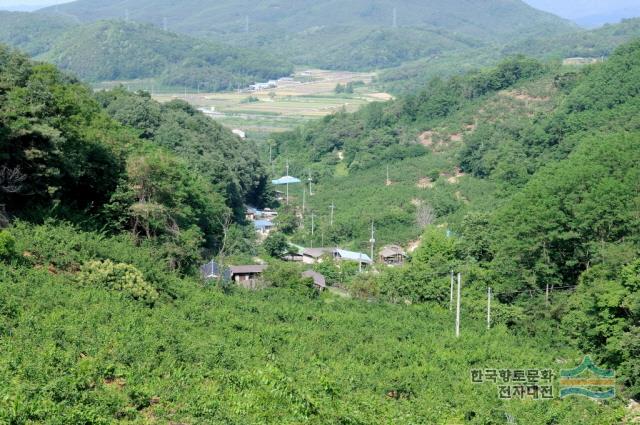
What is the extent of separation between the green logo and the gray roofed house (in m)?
12.6

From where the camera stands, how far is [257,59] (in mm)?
134500

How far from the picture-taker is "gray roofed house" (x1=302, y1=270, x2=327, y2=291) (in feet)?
Answer: 95.7

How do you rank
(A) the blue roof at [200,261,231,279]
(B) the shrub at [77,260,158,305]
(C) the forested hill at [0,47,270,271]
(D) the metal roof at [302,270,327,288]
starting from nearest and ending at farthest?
(B) the shrub at [77,260,158,305]
(C) the forested hill at [0,47,270,271]
(A) the blue roof at [200,261,231,279]
(D) the metal roof at [302,270,327,288]

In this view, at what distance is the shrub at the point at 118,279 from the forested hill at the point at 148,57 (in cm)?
9891

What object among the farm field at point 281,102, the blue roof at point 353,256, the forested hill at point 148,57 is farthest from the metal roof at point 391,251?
the forested hill at point 148,57

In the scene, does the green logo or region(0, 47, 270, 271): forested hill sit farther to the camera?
region(0, 47, 270, 271): forested hill

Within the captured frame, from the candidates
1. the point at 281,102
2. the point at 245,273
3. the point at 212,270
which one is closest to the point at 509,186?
the point at 245,273

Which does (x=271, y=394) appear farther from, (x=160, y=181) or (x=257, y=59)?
(x=257, y=59)

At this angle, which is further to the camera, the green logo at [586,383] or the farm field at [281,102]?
the farm field at [281,102]

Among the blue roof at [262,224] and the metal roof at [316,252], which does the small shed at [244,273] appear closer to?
the metal roof at [316,252]

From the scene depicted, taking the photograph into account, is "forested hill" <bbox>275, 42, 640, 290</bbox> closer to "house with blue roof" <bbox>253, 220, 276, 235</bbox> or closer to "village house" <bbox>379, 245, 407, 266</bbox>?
"village house" <bbox>379, 245, 407, 266</bbox>

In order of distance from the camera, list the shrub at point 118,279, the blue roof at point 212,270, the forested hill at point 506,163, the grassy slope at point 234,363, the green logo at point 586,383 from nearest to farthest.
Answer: the grassy slope at point 234,363
the green logo at point 586,383
the shrub at point 118,279
the forested hill at point 506,163
the blue roof at point 212,270

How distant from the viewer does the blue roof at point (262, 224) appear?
44.5 metres

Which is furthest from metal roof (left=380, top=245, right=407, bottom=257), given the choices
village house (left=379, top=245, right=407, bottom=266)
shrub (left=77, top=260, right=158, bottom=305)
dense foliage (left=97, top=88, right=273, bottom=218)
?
shrub (left=77, top=260, right=158, bottom=305)
